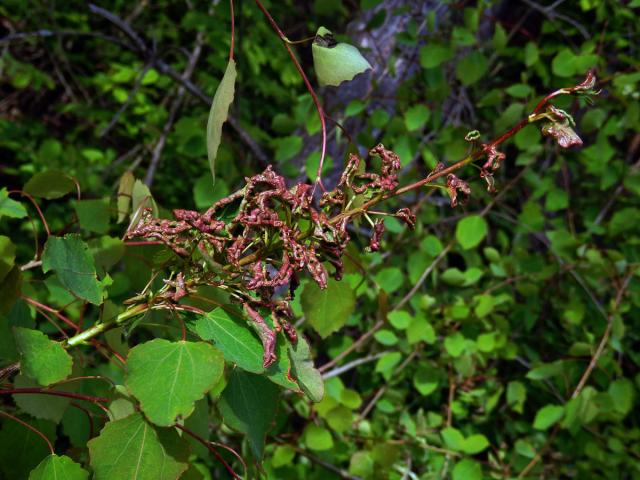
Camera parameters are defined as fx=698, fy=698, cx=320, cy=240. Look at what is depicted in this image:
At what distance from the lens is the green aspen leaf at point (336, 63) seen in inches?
24.7

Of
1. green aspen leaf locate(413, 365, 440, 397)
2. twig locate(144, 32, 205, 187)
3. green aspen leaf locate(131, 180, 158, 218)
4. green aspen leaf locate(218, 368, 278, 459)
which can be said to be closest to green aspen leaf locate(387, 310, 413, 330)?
green aspen leaf locate(413, 365, 440, 397)

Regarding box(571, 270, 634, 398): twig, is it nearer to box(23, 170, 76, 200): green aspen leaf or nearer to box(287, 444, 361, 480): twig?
box(287, 444, 361, 480): twig

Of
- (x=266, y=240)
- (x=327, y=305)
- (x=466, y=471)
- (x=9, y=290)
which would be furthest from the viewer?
(x=466, y=471)

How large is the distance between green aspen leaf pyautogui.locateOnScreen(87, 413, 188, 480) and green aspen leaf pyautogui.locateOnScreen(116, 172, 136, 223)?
1.28 ft

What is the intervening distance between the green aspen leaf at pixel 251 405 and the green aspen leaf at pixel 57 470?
13 centimetres

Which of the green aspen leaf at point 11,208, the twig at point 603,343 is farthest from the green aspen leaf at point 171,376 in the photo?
the twig at point 603,343

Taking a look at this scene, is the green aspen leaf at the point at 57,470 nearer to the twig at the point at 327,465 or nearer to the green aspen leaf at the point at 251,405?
the green aspen leaf at the point at 251,405

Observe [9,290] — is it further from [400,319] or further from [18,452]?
[400,319]

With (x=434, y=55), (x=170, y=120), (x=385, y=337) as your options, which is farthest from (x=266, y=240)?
(x=170, y=120)

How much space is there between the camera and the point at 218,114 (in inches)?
22.8

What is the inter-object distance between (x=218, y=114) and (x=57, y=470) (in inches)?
13.1

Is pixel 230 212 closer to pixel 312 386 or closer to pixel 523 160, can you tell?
pixel 312 386

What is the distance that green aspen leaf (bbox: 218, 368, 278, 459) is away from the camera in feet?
2.03

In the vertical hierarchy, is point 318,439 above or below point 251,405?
below
